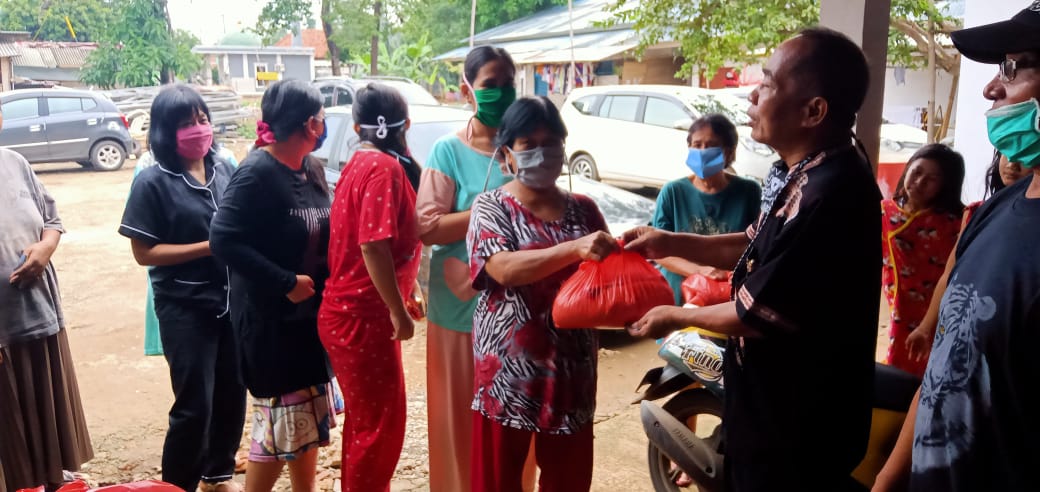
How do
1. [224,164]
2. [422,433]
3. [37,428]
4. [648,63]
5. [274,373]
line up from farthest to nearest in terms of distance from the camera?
[648,63], [422,433], [224,164], [37,428], [274,373]

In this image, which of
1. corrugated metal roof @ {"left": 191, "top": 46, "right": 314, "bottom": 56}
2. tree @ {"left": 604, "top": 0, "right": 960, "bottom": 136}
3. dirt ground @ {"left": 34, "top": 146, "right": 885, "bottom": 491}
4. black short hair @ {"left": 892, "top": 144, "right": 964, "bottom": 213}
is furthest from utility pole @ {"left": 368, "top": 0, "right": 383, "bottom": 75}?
black short hair @ {"left": 892, "top": 144, "right": 964, "bottom": 213}

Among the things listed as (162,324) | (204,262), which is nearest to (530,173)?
(204,262)

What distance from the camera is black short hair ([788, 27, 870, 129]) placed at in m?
1.87

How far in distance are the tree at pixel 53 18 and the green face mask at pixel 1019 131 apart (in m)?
26.4

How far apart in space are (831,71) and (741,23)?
24.1ft

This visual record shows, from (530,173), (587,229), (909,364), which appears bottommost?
(909,364)

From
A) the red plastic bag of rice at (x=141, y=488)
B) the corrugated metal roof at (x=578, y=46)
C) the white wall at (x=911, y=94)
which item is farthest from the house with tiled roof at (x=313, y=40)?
the red plastic bag of rice at (x=141, y=488)

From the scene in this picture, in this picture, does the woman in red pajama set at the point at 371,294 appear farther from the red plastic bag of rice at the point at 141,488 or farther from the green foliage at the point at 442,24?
the green foliage at the point at 442,24

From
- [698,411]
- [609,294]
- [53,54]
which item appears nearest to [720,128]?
[698,411]

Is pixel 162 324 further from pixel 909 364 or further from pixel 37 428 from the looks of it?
pixel 909 364

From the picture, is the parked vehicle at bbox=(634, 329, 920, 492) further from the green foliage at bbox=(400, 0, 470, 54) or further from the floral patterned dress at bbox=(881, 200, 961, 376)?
the green foliage at bbox=(400, 0, 470, 54)

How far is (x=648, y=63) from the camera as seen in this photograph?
2003 cm

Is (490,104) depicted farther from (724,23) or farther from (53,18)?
(53,18)

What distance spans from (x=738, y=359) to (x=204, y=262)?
8.40 feet
